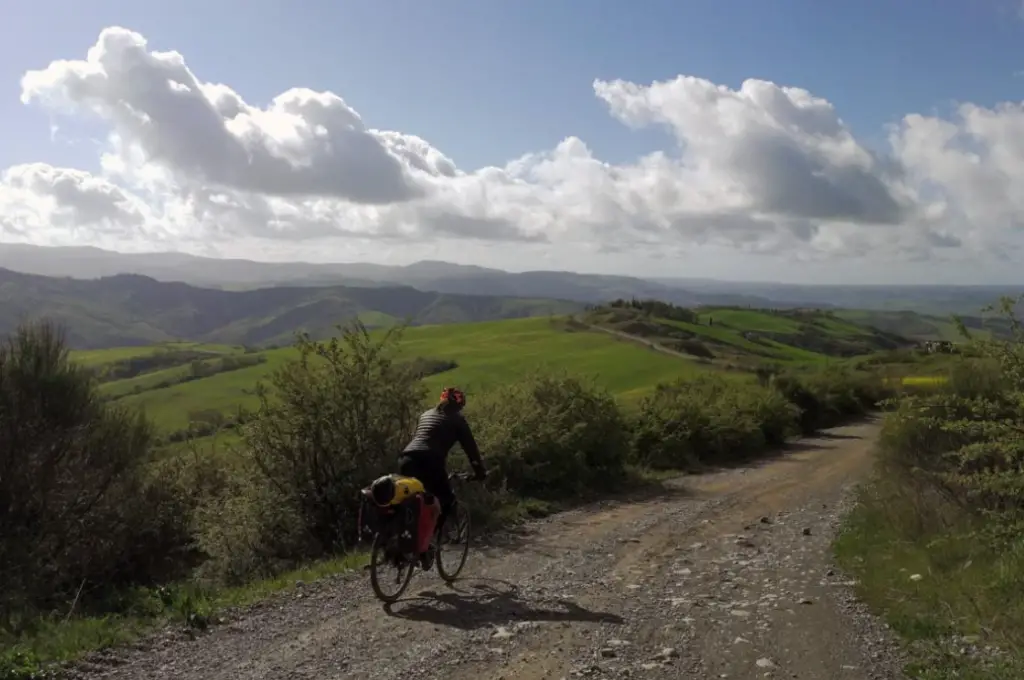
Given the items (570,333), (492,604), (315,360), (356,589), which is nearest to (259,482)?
(315,360)

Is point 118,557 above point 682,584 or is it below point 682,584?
below

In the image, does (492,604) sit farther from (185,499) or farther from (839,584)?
(185,499)

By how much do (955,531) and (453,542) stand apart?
583cm

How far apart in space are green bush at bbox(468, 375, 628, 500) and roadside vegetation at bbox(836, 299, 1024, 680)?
5567 mm

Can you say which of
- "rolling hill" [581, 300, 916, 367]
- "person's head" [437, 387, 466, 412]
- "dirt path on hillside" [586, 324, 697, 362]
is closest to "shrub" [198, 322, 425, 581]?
"person's head" [437, 387, 466, 412]

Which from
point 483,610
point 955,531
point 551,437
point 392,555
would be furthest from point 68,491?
point 955,531

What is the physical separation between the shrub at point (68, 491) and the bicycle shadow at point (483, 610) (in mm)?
4438

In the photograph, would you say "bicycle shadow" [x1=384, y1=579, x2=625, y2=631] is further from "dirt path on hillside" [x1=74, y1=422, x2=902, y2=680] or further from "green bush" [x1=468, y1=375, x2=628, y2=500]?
"green bush" [x1=468, y1=375, x2=628, y2=500]

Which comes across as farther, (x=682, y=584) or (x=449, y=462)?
(x=449, y=462)

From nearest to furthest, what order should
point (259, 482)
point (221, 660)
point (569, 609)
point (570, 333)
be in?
point (221, 660) → point (569, 609) → point (259, 482) → point (570, 333)

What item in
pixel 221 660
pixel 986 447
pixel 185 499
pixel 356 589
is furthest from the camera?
pixel 185 499

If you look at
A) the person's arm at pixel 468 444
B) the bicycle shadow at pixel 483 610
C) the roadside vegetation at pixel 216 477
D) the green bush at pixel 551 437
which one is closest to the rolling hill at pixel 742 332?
the green bush at pixel 551 437

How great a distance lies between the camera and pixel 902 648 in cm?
672

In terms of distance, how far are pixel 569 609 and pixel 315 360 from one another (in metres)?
6.93
